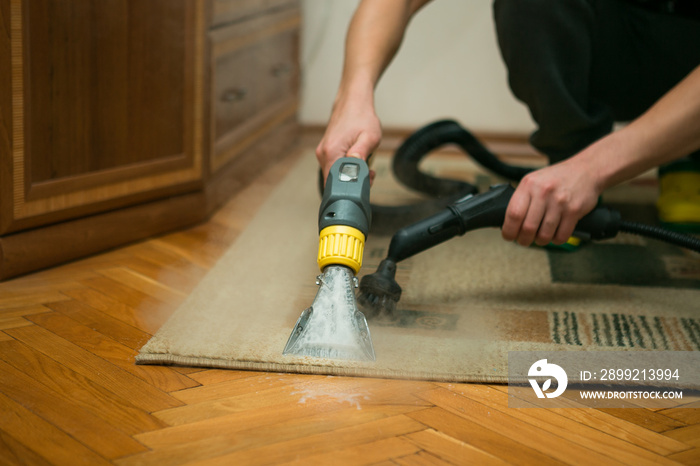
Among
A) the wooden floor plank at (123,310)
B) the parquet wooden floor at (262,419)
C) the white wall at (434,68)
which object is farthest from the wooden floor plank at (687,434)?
the white wall at (434,68)

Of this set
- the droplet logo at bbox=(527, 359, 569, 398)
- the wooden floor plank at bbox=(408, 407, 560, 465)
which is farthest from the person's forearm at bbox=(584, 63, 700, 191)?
the wooden floor plank at bbox=(408, 407, 560, 465)

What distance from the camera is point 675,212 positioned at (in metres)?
1.22

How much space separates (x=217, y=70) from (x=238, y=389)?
87 centimetres

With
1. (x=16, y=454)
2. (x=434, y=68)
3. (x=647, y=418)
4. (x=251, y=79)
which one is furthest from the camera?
(x=434, y=68)

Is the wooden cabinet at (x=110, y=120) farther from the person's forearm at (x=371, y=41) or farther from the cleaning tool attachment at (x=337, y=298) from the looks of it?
the cleaning tool attachment at (x=337, y=298)

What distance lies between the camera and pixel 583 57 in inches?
45.1

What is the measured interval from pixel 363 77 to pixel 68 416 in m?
0.58

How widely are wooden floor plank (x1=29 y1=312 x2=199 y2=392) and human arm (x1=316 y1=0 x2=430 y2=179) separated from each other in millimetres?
312

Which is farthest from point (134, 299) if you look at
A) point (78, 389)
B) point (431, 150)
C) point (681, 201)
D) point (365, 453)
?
point (681, 201)

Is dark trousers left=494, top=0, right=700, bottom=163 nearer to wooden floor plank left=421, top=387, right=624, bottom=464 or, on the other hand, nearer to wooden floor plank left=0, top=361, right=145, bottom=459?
wooden floor plank left=421, top=387, right=624, bottom=464

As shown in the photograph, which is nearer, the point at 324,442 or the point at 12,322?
the point at 324,442

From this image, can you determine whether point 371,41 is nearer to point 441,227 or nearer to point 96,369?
point 441,227

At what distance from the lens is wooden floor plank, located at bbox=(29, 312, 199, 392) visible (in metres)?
0.68

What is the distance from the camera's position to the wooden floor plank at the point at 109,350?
68cm
